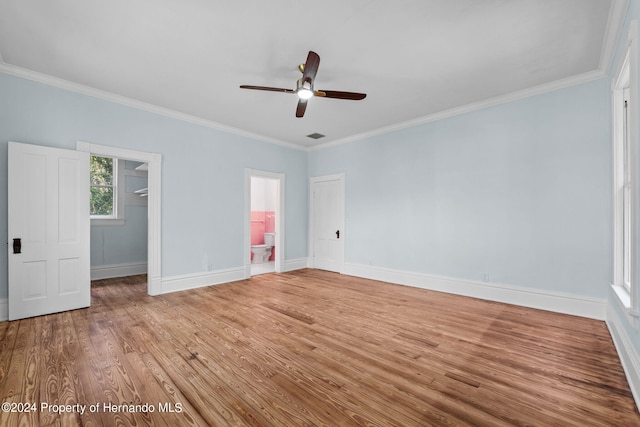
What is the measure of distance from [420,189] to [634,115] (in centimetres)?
308

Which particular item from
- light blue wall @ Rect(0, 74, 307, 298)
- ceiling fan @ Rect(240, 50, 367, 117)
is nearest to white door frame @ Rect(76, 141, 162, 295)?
light blue wall @ Rect(0, 74, 307, 298)

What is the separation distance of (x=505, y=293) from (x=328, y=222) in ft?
12.2

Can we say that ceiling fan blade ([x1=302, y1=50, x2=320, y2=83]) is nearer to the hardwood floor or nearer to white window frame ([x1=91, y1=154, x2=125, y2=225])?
the hardwood floor

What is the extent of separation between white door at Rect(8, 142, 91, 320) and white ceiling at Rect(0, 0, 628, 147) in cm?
111

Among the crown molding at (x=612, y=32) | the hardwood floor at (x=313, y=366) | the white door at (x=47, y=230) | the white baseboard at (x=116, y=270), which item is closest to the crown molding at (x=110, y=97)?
the white door at (x=47, y=230)

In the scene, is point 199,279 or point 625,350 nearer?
point 625,350

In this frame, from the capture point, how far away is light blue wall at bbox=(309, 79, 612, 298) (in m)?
3.50

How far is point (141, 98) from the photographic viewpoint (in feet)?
13.9

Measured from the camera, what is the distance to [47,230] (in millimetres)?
3541

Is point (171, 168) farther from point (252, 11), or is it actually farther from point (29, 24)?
point (252, 11)

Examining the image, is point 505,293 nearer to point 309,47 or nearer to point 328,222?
point 328,222

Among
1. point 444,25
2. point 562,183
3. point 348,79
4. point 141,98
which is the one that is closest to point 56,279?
point 141,98

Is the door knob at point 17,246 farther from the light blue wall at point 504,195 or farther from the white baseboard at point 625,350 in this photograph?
the white baseboard at point 625,350

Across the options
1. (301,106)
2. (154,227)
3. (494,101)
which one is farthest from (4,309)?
(494,101)
